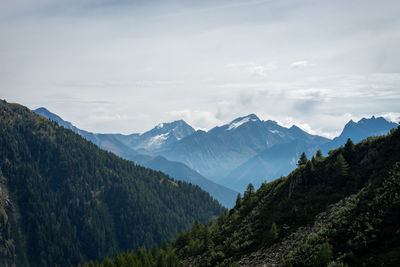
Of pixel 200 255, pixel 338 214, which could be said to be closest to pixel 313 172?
pixel 338 214

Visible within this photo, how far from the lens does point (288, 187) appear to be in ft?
265

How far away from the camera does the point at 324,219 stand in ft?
188

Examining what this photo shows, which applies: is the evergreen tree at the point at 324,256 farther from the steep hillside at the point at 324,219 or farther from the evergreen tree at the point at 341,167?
the evergreen tree at the point at 341,167

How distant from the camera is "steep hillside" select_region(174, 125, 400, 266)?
4216 cm

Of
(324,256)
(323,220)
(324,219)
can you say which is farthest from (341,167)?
(324,256)

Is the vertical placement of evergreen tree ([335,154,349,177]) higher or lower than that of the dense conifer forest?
higher

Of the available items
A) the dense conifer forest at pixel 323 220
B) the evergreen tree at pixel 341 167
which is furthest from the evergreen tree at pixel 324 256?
the evergreen tree at pixel 341 167

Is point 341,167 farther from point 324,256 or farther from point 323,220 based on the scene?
point 324,256

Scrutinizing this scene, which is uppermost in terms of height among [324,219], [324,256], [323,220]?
[324,219]

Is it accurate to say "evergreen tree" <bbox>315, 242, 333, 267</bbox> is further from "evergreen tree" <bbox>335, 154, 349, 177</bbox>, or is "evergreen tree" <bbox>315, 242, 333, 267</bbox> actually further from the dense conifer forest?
"evergreen tree" <bbox>335, 154, 349, 177</bbox>

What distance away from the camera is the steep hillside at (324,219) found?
4216 centimetres

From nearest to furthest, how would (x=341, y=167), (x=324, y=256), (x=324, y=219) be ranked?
(x=324, y=256), (x=324, y=219), (x=341, y=167)

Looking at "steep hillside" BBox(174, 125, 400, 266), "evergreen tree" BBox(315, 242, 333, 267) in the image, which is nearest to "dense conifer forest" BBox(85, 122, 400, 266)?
"steep hillside" BBox(174, 125, 400, 266)

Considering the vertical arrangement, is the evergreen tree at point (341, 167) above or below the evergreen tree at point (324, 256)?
above
